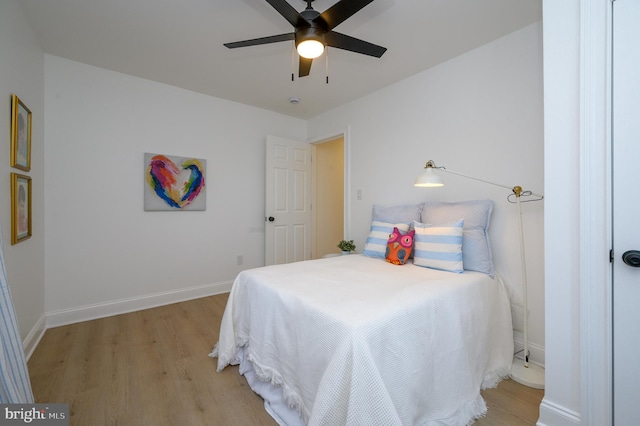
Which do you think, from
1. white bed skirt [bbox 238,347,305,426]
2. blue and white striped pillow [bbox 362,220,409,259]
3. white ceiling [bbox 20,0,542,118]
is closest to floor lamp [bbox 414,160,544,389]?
blue and white striped pillow [bbox 362,220,409,259]

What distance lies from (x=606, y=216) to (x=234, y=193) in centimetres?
346

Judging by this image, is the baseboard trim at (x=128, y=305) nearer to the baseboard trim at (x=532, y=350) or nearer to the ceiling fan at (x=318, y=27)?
the ceiling fan at (x=318, y=27)

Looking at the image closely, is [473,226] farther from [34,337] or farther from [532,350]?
[34,337]

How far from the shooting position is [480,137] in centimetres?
237

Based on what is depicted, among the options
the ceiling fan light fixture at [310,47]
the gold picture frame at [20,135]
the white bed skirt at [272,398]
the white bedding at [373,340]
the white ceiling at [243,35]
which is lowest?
the white bed skirt at [272,398]

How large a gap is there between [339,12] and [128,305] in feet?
10.9

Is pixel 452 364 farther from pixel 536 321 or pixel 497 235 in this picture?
pixel 497 235

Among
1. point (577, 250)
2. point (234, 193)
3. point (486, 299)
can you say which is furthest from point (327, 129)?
point (577, 250)

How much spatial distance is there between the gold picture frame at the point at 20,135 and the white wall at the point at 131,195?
0.58m

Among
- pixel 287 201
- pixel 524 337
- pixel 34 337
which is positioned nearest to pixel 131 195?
pixel 34 337

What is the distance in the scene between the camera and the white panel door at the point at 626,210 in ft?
3.74

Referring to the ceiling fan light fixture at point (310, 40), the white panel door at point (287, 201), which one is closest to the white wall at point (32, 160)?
the ceiling fan light fixture at point (310, 40)

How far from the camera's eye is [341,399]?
1080 mm

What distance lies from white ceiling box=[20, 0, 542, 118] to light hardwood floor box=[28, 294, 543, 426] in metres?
2.50
